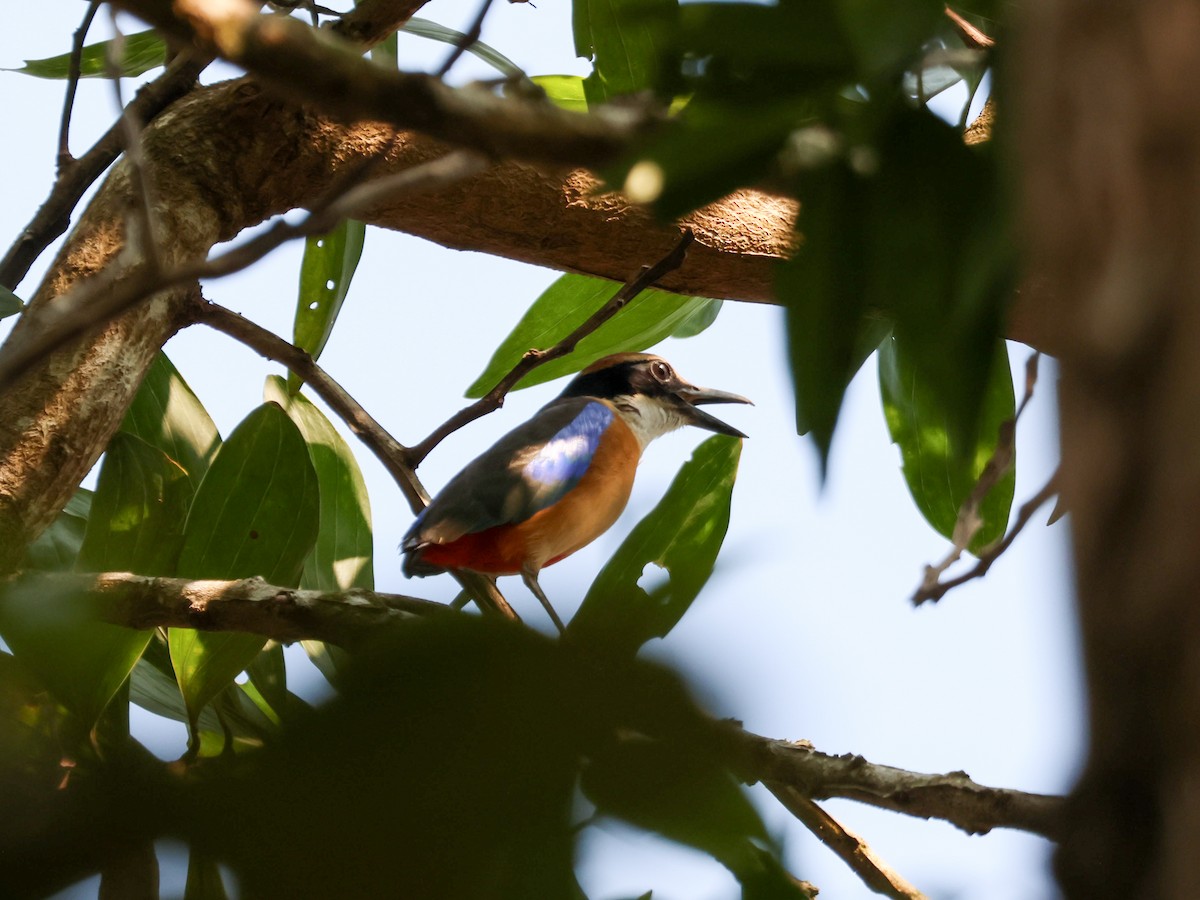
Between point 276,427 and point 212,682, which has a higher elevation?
point 276,427

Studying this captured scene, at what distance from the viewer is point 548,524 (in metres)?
4.30

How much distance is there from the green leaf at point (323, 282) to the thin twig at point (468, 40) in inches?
80.5

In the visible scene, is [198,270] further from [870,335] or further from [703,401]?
[703,401]

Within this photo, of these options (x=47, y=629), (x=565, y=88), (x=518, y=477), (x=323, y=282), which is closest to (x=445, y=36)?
(x=565, y=88)

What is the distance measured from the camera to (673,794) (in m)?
0.69

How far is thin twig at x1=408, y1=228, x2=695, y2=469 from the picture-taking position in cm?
285

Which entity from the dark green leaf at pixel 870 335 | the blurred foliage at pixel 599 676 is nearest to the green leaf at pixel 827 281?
the blurred foliage at pixel 599 676

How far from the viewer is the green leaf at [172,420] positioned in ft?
11.1

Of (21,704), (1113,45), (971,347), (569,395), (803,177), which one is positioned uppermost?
(569,395)

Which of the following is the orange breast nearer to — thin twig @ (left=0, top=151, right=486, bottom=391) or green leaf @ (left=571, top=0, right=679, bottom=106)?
green leaf @ (left=571, top=0, right=679, bottom=106)

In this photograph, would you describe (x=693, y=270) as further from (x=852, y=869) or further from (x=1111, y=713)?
(x=1111, y=713)

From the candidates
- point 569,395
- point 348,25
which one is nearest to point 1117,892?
point 348,25

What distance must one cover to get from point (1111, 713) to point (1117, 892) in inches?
3.2

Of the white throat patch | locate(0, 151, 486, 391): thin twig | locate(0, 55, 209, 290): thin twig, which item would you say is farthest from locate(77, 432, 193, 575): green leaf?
the white throat patch
